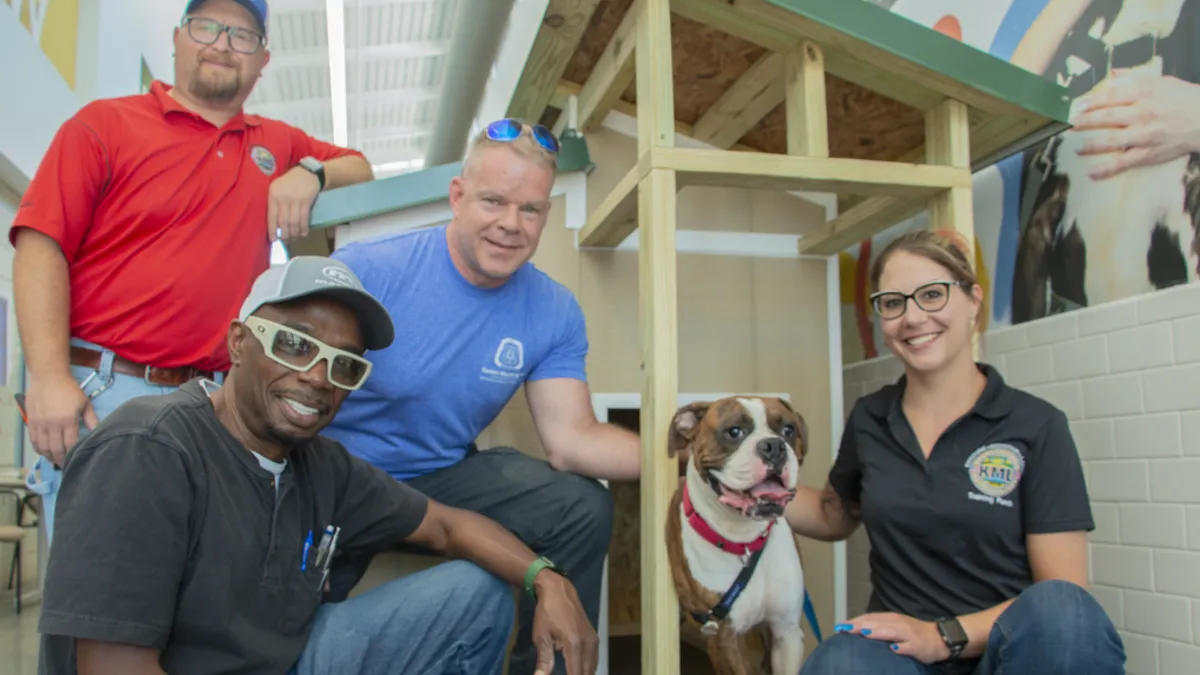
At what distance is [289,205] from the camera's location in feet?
9.66

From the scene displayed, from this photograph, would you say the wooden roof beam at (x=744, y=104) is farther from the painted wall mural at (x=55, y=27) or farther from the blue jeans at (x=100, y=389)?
the painted wall mural at (x=55, y=27)

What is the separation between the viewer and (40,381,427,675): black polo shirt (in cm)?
145

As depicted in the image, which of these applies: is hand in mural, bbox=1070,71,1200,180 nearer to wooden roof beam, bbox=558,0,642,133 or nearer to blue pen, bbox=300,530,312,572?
wooden roof beam, bbox=558,0,642,133

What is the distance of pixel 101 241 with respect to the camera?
2.54 m

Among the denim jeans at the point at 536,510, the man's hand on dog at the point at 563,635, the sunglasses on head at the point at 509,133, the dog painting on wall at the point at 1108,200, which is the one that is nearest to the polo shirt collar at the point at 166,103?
the sunglasses on head at the point at 509,133

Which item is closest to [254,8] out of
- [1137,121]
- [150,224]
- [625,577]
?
[150,224]

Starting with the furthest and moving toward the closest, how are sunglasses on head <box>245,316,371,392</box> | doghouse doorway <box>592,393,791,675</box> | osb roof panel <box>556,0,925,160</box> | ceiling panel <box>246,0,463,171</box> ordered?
ceiling panel <box>246,0,463,171</box>
doghouse doorway <box>592,393,791,675</box>
osb roof panel <box>556,0,925,160</box>
sunglasses on head <box>245,316,371,392</box>

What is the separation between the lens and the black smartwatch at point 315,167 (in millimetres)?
3148

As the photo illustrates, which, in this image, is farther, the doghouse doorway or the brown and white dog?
the doghouse doorway

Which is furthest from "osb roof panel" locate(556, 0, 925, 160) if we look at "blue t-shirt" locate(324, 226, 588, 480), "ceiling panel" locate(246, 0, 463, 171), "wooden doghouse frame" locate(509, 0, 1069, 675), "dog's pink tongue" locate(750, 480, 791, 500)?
"ceiling panel" locate(246, 0, 463, 171)

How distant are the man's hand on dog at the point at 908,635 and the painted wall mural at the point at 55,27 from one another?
5.43 m

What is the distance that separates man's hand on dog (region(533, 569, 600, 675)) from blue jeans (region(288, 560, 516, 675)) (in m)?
0.13

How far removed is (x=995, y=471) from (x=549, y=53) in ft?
7.78

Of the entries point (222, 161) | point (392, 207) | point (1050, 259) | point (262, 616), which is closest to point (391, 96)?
point (392, 207)
